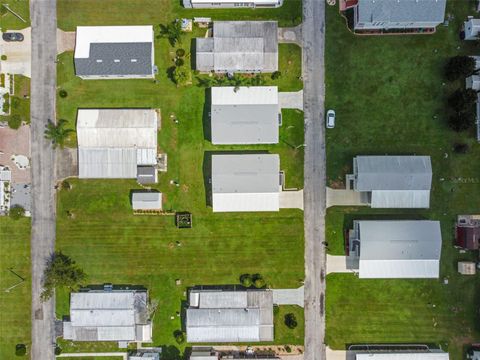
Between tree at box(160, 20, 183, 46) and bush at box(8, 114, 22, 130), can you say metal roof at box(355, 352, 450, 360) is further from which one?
bush at box(8, 114, 22, 130)

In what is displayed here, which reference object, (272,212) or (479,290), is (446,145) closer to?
(479,290)

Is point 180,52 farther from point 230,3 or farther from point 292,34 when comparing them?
point 292,34

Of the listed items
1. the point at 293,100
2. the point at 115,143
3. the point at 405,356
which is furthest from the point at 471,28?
the point at 115,143

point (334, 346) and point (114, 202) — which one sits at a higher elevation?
point (114, 202)

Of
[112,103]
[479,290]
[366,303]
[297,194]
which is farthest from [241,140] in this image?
[479,290]

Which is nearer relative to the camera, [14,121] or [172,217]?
[14,121]

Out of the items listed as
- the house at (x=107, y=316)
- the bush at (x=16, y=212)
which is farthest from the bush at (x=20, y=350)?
the bush at (x=16, y=212)
